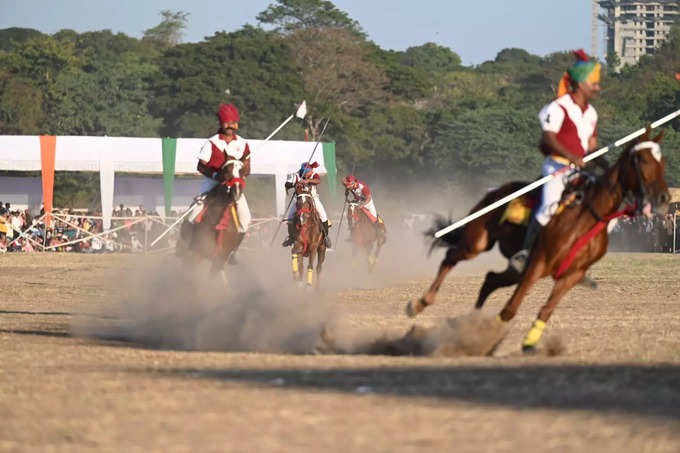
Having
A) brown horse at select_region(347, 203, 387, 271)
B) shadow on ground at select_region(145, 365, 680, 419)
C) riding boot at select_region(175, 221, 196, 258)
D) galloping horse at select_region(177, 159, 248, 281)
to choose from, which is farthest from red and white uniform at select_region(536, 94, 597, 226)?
brown horse at select_region(347, 203, 387, 271)

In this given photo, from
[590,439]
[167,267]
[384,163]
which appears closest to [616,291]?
[167,267]

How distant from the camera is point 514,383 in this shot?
884 centimetres

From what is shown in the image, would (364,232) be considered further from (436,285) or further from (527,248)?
(527,248)

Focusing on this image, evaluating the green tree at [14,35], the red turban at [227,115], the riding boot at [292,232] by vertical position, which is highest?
the green tree at [14,35]

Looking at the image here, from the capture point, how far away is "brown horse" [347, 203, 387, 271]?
3259 cm

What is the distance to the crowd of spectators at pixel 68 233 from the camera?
1722 inches

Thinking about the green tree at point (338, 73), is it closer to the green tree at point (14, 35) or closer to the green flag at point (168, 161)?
the green flag at point (168, 161)

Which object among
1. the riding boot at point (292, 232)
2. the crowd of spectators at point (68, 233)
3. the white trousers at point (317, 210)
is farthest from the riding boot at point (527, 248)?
the crowd of spectators at point (68, 233)

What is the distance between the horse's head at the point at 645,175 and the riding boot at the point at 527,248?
0.89 metres

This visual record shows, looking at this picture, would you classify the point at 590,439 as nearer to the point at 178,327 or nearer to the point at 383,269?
the point at 178,327

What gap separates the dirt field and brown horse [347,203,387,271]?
16.7m

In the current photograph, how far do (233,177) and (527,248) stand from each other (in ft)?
16.7

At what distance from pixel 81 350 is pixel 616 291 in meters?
13.6

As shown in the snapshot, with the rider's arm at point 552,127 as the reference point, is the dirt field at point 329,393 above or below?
below
